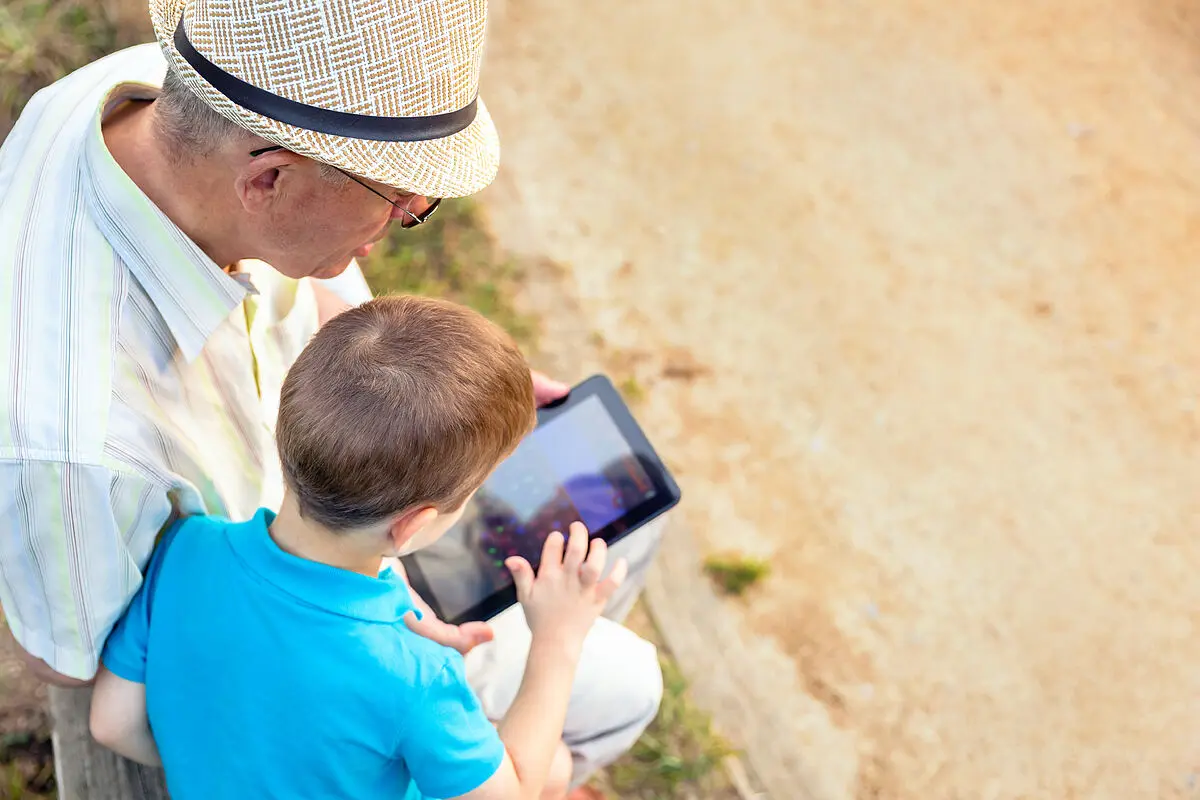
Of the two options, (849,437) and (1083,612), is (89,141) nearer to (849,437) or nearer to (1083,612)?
(849,437)

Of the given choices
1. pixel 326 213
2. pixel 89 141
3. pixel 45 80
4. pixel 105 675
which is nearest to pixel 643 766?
pixel 105 675

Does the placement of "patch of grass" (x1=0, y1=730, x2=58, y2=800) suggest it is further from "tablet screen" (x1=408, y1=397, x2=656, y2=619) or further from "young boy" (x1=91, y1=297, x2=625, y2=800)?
"tablet screen" (x1=408, y1=397, x2=656, y2=619)

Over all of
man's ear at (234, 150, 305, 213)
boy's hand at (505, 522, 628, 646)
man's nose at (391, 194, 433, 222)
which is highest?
man's ear at (234, 150, 305, 213)

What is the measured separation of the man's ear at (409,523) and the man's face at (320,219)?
51 cm

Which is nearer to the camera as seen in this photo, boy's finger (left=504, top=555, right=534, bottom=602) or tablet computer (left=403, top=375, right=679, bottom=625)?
boy's finger (left=504, top=555, right=534, bottom=602)

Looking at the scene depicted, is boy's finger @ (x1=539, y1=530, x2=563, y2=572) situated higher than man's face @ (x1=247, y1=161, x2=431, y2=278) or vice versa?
man's face @ (x1=247, y1=161, x2=431, y2=278)

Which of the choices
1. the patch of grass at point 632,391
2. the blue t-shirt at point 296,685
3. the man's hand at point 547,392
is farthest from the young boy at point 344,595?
the patch of grass at point 632,391

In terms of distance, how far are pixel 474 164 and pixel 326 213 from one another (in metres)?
0.25

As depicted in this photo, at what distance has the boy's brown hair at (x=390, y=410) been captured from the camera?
55.6 inches

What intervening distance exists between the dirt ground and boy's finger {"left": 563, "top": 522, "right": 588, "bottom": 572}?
133 cm

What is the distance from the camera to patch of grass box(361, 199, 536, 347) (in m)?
3.45

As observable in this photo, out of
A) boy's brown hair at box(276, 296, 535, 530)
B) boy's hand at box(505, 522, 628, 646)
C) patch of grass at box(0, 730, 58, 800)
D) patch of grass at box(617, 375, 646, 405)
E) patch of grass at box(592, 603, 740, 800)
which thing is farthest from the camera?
patch of grass at box(617, 375, 646, 405)

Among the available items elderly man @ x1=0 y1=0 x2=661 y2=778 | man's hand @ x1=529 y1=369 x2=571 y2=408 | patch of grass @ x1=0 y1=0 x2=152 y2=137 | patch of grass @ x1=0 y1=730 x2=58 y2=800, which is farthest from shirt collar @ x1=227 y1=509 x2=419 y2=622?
patch of grass @ x1=0 y1=0 x2=152 y2=137

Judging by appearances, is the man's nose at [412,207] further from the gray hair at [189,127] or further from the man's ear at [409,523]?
the man's ear at [409,523]
